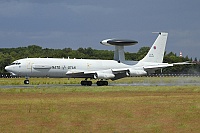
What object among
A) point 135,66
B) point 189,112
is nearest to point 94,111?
point 189,112

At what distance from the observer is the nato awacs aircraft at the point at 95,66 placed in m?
64.9

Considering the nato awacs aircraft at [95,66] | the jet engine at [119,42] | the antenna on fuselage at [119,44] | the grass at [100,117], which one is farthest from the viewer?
the antenna on fuselage at [119,44]

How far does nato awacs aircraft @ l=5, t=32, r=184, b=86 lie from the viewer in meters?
64.9

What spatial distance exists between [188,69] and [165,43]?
200ft

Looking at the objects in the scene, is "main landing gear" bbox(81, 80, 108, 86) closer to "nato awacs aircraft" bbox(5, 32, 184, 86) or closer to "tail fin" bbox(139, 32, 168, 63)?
"nato awacs aircraft" bbox(5, 32, 184, 86)

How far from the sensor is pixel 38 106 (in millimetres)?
30016

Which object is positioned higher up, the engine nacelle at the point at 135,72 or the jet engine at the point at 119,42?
the jet engine at the point at 119,42

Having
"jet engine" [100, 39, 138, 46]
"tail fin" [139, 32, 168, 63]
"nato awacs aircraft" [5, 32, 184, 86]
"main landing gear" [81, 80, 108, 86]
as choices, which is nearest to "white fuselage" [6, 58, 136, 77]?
"nato awacs aircraft" [5, 32, 184, 86]

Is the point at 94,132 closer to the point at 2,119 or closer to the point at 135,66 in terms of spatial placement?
the point at 2,119

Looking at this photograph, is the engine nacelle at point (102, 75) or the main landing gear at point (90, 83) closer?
the main landing gear at point (90, 83)

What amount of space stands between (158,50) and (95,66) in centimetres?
1259

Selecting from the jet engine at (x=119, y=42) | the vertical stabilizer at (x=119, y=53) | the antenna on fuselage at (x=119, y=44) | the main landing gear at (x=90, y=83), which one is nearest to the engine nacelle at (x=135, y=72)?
the main landing gear at (x=90, y=83)

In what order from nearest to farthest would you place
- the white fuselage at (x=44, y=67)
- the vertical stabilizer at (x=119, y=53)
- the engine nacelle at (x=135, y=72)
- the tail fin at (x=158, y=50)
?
1. the white fuselage at (x=44, y=67)
2. the engine nacelle at (x=135, y=72)
3. the vertical stabilizer at (x=119, y=53)
4. the tail fin at (x=158, y=50)

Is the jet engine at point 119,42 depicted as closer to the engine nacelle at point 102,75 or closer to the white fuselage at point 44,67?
the engine nacelle at point 102,75
